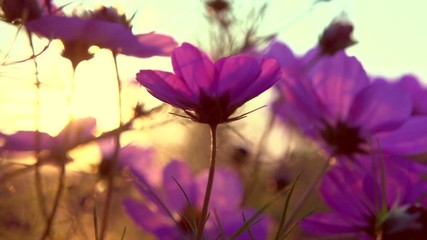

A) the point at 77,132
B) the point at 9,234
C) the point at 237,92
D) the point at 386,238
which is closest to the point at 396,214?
the point at 386,238

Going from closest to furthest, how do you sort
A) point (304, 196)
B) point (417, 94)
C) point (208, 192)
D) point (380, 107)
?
point (208, 192), point (304, 196), point (380, 107), point (417, 94)

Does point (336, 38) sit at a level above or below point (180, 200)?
above

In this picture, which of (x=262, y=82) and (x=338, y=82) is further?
(x=338, y=82)

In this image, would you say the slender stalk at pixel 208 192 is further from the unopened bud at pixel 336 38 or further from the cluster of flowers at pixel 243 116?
the unopened bud at pixel 336 38

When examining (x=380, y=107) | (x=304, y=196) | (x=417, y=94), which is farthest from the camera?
(x=417, y=94)

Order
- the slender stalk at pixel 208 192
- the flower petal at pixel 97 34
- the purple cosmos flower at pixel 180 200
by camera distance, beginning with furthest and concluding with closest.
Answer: the purple cosmos flower at pixel 180 200 < the flower petal at pixel 97 34 < the slender stalk at pixel 208 192

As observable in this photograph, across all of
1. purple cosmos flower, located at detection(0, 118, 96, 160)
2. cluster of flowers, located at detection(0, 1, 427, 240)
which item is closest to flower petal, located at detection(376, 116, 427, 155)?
cluster of flowers, located at detection(0, 1, 427, 240)

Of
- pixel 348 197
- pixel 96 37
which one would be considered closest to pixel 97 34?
pixel 96 37

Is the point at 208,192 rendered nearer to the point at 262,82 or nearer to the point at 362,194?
the point at 262,82

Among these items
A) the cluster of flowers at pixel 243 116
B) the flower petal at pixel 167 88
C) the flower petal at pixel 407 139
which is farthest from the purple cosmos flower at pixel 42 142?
the flower petal at pixel 407 139
